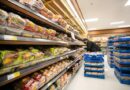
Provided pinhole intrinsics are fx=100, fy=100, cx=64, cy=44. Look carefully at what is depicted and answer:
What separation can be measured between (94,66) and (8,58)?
10.0 feet

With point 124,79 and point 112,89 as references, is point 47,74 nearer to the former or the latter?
point 112,89

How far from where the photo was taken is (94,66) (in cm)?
347

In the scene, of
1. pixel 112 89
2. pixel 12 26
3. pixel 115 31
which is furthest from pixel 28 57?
pixel 115 31

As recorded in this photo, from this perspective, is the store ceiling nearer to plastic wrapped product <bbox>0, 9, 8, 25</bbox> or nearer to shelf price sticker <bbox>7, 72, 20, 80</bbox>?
plastic wrapped product <bbox>0, 9, 8, 25</bbox>

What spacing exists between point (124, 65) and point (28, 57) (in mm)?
2789

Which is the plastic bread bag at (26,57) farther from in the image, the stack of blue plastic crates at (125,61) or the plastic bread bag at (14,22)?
the stack of blue plastic crates at (125,61)

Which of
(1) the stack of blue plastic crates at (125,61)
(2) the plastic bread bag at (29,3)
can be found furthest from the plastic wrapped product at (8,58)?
(1) the stack of blue plastic crates at (125,61)

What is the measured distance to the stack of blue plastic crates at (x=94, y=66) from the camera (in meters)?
3.37

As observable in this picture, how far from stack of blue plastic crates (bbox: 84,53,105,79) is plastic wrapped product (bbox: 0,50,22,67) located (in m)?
2.86

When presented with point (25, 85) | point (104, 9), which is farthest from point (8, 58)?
point (104, 9)

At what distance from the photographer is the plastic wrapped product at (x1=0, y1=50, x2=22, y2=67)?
0.86 metres

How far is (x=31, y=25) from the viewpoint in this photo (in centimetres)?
126

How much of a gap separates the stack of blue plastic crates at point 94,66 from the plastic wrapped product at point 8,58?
9.37 feet

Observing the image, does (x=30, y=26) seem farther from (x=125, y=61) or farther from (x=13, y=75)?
(x=125, y=61)
